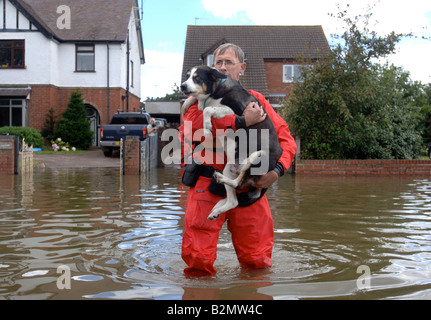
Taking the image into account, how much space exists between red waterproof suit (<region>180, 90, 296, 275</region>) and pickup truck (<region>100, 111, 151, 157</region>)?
1692 cm

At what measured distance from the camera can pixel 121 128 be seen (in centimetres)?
2225

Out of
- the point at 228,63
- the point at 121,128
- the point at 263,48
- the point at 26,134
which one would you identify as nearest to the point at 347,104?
the point at 121,128

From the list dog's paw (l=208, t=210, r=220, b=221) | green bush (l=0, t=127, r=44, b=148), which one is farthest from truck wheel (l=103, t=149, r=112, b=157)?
dog's paw (l=208, t=210, r=220, b=221)

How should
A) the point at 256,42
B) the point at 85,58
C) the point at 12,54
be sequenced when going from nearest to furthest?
1. the point at 12,54
2. the point at 85,58
3. the point at 256,42

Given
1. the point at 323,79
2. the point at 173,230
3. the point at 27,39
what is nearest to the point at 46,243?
the point at 173,230

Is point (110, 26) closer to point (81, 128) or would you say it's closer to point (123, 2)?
point (123, 2)

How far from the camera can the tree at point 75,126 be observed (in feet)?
92.0

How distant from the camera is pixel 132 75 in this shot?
3522cm

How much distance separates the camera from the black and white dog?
4.23 metres

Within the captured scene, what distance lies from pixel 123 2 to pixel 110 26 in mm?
3376

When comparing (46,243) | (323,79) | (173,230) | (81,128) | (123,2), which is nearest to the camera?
(46,243)

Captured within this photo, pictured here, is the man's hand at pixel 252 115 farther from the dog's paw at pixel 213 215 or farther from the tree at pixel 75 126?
the tree at pixel 75 126

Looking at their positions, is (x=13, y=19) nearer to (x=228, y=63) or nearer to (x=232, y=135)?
(x=228, y=63)

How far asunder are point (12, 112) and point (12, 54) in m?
3.20
